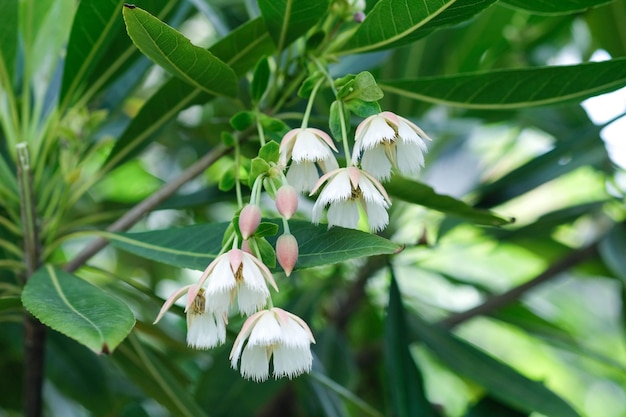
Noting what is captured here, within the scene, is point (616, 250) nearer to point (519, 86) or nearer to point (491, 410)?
point (491, 410)

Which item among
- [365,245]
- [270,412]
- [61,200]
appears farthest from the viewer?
[270,412]

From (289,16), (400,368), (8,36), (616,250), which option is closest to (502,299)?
(616,250)

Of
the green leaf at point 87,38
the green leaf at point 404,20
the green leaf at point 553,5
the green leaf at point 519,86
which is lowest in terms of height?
the green leaf at point 87,38

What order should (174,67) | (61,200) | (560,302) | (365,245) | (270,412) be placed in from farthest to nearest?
(560,302), (270,412), (61,200), (174,67), (365,245)

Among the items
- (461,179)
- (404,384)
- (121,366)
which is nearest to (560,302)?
(461,179)

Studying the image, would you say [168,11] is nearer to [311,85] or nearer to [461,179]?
[311,85]

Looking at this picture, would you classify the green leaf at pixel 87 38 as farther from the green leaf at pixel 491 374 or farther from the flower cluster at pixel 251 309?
the green leaf at pixel 491 374

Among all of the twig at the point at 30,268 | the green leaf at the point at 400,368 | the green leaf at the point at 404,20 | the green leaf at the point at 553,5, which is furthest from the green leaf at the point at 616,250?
the twig at the point at 30,268
